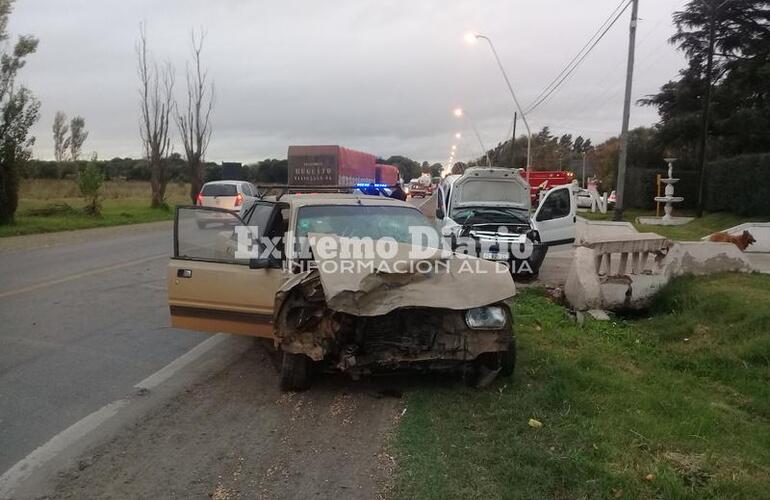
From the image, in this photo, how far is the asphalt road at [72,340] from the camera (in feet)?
16.1

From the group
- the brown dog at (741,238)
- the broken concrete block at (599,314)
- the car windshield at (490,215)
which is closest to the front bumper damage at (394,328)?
the broken concrete block at (599,314)

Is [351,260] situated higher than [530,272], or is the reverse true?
[351,260]

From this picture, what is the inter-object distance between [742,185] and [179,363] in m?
22.6

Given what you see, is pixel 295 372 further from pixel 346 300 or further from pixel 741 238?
pixel 741 238

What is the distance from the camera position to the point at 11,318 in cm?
806

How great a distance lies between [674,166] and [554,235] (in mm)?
24617

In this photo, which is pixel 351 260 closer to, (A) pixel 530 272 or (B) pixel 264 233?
(B) pixel 264 233

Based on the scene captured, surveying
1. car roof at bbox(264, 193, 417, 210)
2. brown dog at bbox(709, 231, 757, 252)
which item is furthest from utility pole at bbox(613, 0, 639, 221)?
car roof at bbox(264, 193, 417, 210)

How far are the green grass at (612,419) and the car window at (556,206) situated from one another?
20.3 feet

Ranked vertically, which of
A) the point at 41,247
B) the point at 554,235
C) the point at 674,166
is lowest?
the point at 41,247

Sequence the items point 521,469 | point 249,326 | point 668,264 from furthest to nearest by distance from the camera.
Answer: point 668,264, point 249,326, point 521,469

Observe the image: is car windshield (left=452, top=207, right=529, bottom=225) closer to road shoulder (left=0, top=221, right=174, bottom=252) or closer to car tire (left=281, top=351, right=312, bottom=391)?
car tire (left=281, top=351, right=312, bottom=391)

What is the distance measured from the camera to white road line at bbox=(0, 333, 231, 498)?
3.81m

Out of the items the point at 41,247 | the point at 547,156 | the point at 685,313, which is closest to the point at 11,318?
the point at 685,313
